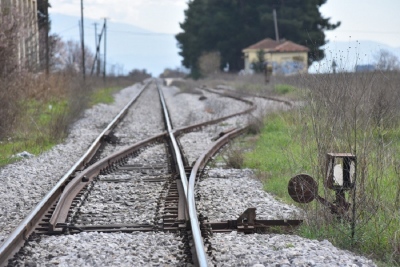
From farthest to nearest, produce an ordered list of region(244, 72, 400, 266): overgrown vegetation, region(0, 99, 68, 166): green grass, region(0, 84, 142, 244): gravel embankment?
region(0, 99, 68, 166): green grass → region(0, 84, 142, 244): gravel embankment → region(244, 72, 400, 266): overgrown vegetation

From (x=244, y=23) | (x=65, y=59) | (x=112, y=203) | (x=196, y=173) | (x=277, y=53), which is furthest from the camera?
(x=65, y=59)

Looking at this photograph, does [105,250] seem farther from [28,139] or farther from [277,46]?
[277,46]

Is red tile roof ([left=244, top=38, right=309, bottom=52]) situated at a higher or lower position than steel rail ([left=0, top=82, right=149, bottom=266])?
higher

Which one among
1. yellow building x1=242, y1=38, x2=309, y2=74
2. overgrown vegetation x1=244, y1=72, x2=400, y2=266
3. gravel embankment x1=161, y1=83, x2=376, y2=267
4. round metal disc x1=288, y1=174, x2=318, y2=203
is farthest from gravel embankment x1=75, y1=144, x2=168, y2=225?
yellow building x1=242, y1=38, x2=309, y2=74

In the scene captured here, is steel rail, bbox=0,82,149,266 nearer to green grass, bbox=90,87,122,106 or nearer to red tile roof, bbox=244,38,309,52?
green grass, bbox=90,87,122,106

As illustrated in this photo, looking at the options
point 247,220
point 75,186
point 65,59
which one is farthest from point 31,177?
point 65,59

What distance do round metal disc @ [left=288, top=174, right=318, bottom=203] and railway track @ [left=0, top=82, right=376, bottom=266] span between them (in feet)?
1.35

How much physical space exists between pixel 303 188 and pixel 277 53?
59923mm

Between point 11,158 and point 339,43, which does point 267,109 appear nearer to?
point 11,158

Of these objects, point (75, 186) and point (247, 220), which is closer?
point (247, 220)

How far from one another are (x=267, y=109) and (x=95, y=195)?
1344 cm

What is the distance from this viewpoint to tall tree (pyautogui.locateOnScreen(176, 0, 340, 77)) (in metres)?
71.8

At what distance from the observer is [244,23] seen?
7662 centimetres

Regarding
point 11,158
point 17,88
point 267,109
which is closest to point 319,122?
point 11,158
